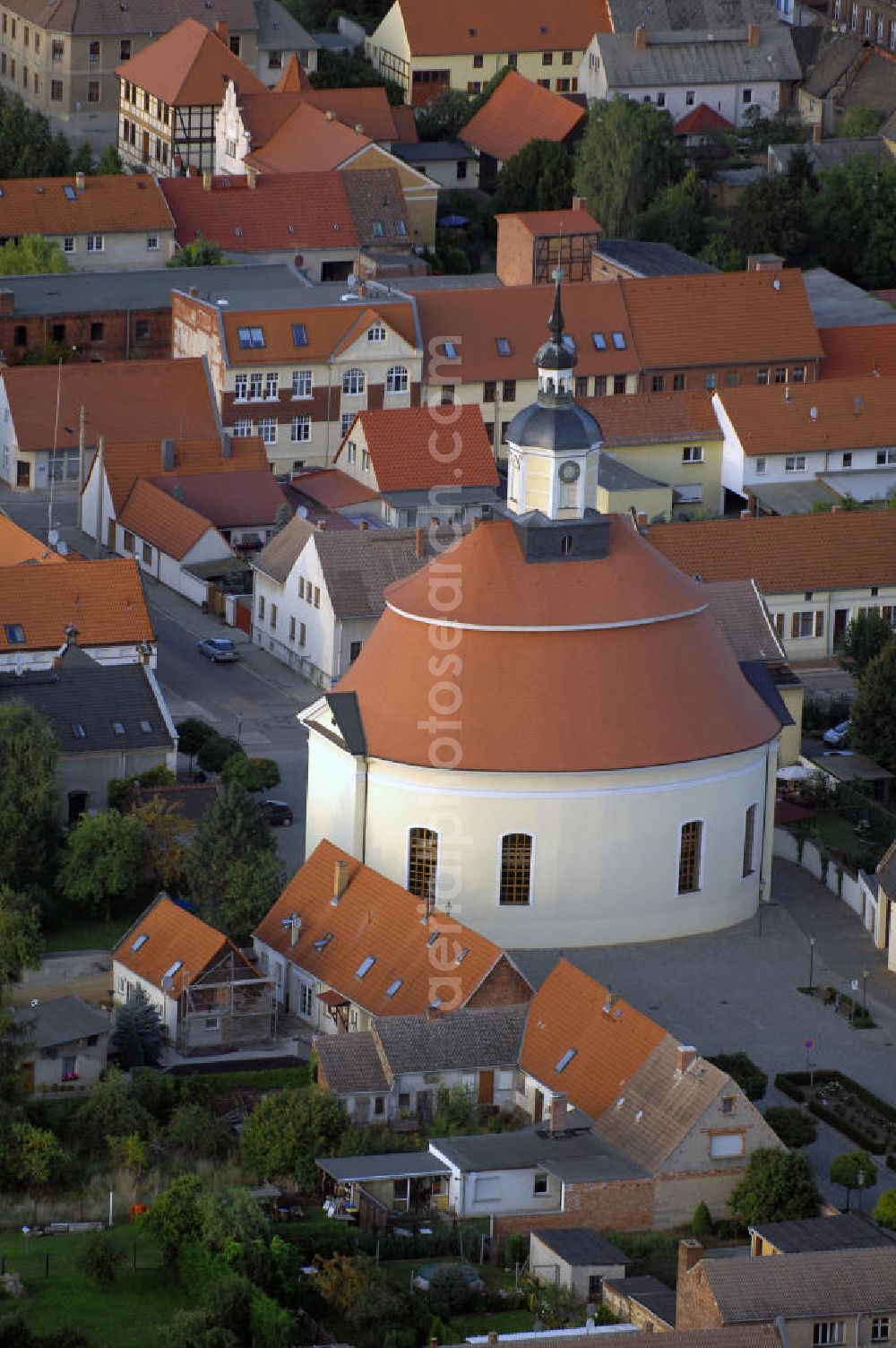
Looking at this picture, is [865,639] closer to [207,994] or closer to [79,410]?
[79,410]

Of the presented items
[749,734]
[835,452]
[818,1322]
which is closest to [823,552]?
[835,452]

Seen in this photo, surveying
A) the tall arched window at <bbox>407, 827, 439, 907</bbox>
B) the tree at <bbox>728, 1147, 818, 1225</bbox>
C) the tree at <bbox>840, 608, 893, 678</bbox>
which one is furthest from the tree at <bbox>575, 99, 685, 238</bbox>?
the tree at <bbox>728, 1147, 818, 1225</bbox>

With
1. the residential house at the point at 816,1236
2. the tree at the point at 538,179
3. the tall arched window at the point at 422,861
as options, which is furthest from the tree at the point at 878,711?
the tree at the point at 538,179

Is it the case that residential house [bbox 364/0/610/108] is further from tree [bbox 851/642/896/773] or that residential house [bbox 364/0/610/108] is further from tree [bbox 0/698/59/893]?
tree [bbox 0/698/59/893]

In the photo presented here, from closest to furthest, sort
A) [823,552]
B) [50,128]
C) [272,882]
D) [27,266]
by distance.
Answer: [272,882], [823,552], [27,266], [50,128]

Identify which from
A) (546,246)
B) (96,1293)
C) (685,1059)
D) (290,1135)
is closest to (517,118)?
(546,246)

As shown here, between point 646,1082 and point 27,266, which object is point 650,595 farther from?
point 27,266
